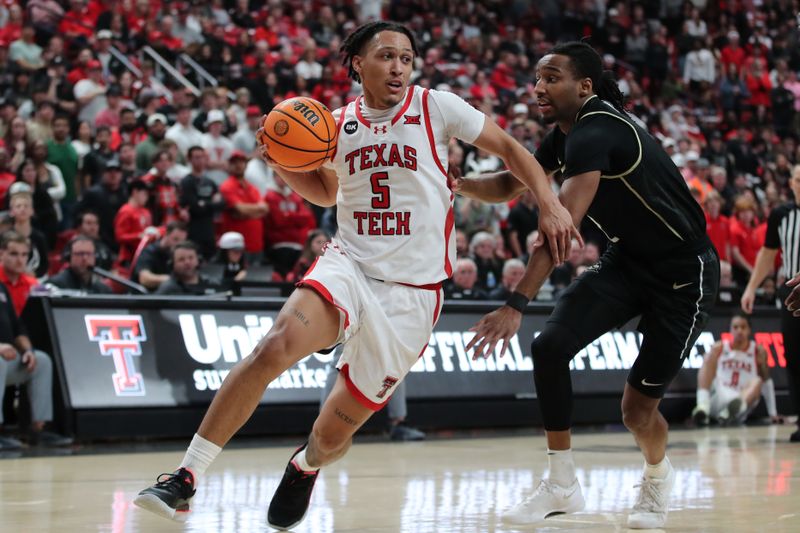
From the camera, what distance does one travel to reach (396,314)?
17.2ft

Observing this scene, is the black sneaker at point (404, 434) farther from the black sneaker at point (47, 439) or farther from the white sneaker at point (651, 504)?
the white sneaker at point (651, 504)

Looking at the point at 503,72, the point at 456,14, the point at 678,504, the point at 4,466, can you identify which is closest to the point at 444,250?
the point at 678,504

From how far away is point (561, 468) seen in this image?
18.1 feet

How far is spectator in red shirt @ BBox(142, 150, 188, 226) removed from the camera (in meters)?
13.2

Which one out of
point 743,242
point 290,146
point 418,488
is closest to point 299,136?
point 290,146

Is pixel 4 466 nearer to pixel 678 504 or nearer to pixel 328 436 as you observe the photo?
pixel 328 436

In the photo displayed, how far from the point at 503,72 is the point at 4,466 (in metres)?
15.8

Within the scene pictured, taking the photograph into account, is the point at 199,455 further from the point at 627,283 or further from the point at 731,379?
the point at 731,379

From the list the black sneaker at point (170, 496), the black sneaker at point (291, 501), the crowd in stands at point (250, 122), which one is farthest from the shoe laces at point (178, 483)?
the crowd in stands at point (250, 122)

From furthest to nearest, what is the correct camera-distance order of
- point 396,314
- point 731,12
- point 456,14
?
point 731,12, point 456,14, point 396,314

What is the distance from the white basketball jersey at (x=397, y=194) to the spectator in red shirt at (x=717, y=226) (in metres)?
11.5

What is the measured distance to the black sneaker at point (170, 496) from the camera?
4555 mm

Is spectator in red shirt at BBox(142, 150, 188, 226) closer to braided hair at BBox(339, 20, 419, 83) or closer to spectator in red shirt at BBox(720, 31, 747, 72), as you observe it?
braided hair at BBox(339, 20, 419, 83)

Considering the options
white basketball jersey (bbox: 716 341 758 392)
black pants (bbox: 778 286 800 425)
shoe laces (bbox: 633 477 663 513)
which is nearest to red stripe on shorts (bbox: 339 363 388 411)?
shoe laces (bbox: 633 477 663 513)
